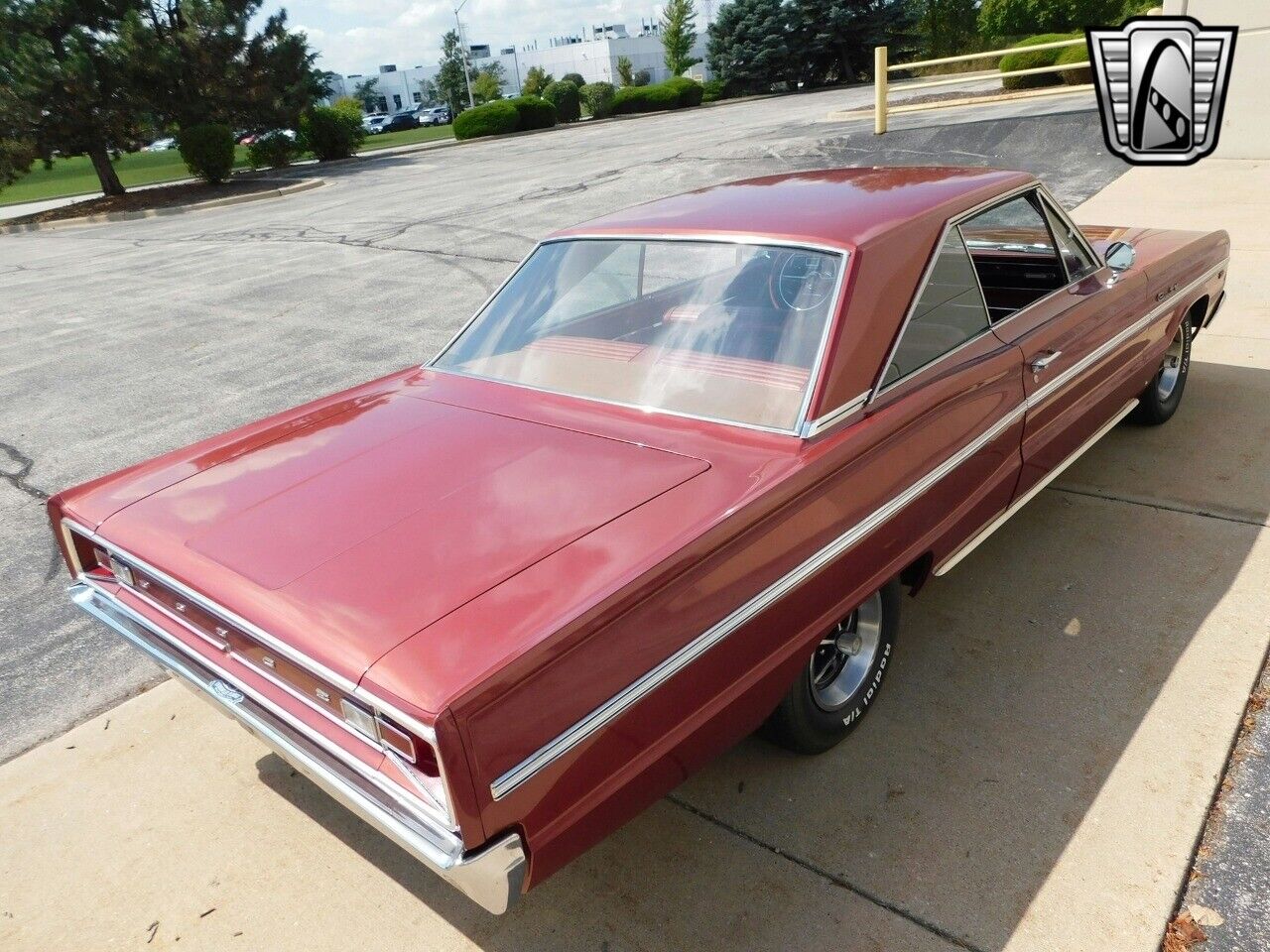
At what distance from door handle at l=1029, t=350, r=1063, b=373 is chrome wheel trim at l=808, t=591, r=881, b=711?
1.05 metres

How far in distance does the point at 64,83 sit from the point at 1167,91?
22338 millimetres

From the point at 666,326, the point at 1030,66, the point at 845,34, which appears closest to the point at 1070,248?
the point at 666,326

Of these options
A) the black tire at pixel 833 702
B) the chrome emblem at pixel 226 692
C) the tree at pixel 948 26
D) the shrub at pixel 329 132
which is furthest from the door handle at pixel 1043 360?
the tree at pixel 948 26

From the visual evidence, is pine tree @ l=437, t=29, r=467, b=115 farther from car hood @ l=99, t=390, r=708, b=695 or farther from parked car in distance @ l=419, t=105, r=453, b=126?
car hood @ l=99, t=390, r=708, b=695

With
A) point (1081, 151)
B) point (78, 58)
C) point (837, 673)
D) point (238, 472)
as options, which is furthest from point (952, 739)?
point (78, 58)

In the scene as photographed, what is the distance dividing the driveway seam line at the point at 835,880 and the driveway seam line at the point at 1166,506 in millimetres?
2529

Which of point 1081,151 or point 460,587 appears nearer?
point 460,587

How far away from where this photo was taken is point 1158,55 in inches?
506

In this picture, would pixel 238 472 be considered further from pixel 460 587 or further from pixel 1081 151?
pixel 1081 151

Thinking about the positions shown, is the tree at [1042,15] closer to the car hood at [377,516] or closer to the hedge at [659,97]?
the hedge at [659,97]

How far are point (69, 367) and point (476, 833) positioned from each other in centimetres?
799

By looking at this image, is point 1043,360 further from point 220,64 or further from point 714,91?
point 714,91

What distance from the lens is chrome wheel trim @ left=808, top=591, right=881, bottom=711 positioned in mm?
2842

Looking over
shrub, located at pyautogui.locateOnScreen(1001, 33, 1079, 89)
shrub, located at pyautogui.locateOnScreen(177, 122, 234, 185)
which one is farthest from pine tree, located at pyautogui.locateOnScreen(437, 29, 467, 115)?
shrub, located at pyautogui.locateOnScreen(1001, 33, 1079, 89)
